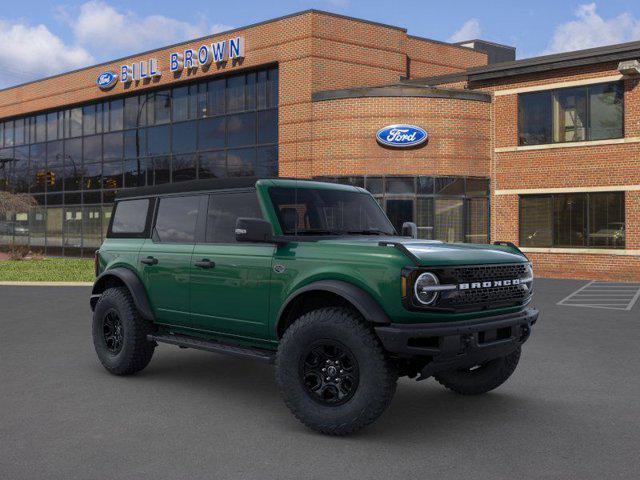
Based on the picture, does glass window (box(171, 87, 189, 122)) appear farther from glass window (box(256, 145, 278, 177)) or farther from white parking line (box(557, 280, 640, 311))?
white parking line (box(557, 280, 640, 311))

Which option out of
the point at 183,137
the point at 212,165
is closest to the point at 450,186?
the point at 212,165

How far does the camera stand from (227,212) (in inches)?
260

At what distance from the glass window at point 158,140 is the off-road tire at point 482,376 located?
26878mm

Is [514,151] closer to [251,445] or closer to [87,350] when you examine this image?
[87,350]

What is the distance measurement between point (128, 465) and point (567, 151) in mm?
21570

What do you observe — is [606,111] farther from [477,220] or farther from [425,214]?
[425,214]

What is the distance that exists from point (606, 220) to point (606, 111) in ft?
11.9

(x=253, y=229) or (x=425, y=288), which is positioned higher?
(x=253, y=229)

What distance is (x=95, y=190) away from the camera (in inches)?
1388

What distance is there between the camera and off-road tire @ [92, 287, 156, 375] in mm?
7184

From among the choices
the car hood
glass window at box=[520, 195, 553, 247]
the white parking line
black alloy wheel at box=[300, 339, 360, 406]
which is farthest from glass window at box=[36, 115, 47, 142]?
black alloy wheel at box=[300, 339, 360, 406]

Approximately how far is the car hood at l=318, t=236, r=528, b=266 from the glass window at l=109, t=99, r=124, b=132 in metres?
30.3

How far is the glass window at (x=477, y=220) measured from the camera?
25.0m

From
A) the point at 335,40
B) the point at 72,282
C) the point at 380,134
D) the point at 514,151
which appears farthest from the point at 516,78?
the point at 72,282
